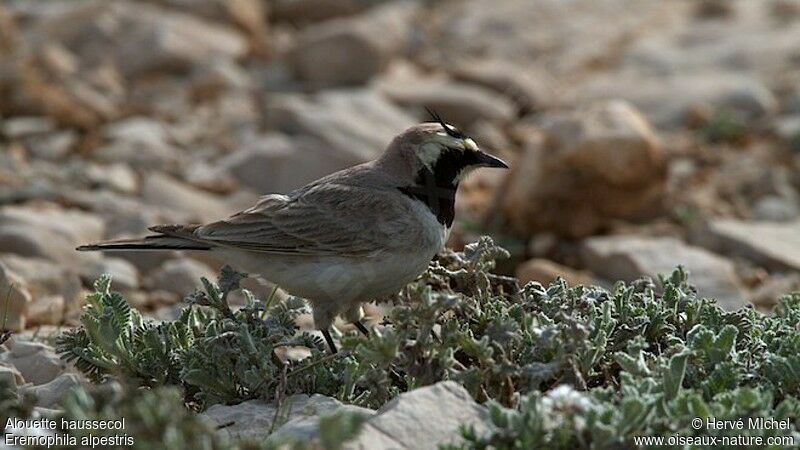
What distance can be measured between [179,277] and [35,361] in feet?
6.58

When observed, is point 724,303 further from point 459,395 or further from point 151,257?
point 459,395

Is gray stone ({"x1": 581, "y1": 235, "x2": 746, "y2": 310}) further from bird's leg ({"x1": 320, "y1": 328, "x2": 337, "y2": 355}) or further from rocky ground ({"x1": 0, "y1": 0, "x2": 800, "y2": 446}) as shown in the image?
bird's leg ({"x1": 320, "y1": 328, "x2": 337, "y2": 355})

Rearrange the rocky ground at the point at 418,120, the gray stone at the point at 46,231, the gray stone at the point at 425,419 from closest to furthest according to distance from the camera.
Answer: the gray stone at the point at 425,419, the gray stone at the point at 46,231, the rocky ground at the point at 418,120

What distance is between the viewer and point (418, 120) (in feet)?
36.0

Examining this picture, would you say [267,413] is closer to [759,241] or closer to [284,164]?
[759,241]

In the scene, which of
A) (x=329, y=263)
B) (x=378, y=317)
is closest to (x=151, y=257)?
(x=378, y=317)

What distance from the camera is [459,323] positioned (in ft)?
16.1

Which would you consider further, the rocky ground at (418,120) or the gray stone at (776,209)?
the gray stone at (776,209)

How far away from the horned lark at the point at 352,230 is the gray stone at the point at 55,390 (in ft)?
1.78

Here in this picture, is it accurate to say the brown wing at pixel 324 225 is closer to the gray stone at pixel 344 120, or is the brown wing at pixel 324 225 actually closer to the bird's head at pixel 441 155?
the bird's head at pixel 441 155

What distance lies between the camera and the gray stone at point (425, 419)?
13.3 ft

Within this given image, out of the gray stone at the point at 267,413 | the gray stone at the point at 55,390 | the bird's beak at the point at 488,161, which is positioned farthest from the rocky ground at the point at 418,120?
the bird's beak at the point at 488,161

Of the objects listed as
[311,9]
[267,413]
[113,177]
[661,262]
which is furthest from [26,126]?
[267,413]

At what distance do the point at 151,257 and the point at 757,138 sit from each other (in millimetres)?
5411
